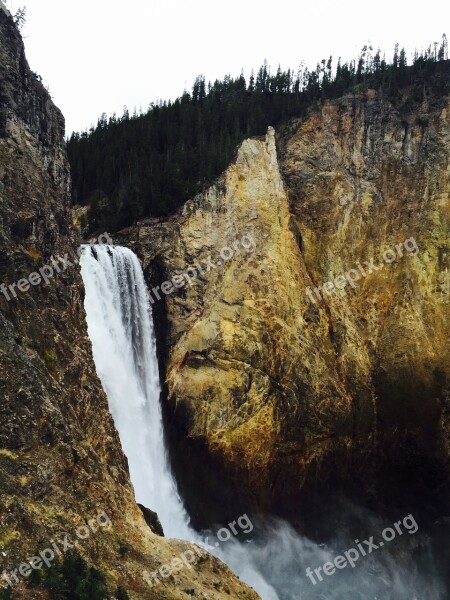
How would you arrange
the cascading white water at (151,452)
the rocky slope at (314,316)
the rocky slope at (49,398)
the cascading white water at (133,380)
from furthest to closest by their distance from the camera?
the rocky slope at (314,316) < the cascading white water at (151,452) < the cascading white water at (133,380) < the rocky slope at (49,398)

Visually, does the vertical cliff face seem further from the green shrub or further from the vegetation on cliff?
the green shrub

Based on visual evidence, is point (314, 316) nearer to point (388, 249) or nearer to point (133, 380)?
point (388, 249)

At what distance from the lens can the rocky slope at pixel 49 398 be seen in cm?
1406

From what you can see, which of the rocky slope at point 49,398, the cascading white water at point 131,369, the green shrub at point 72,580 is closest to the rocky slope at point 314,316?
the cascading white water at point 131,369

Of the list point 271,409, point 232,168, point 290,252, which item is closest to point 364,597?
point 271,409

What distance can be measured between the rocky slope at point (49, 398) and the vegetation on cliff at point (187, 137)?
43.7ft

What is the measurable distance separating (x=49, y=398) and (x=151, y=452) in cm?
1190

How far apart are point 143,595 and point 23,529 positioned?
3.33m

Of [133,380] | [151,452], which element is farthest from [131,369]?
[151,452]

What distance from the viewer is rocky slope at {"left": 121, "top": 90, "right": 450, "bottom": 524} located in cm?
3000

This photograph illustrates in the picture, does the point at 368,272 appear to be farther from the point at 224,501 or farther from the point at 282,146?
the point at 224,501

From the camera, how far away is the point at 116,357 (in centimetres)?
2728

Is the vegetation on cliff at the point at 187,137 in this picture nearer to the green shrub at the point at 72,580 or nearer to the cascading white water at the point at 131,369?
the cascading white water at the point at 131,369

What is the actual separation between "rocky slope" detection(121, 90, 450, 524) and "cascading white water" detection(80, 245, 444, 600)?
4.69 feet
